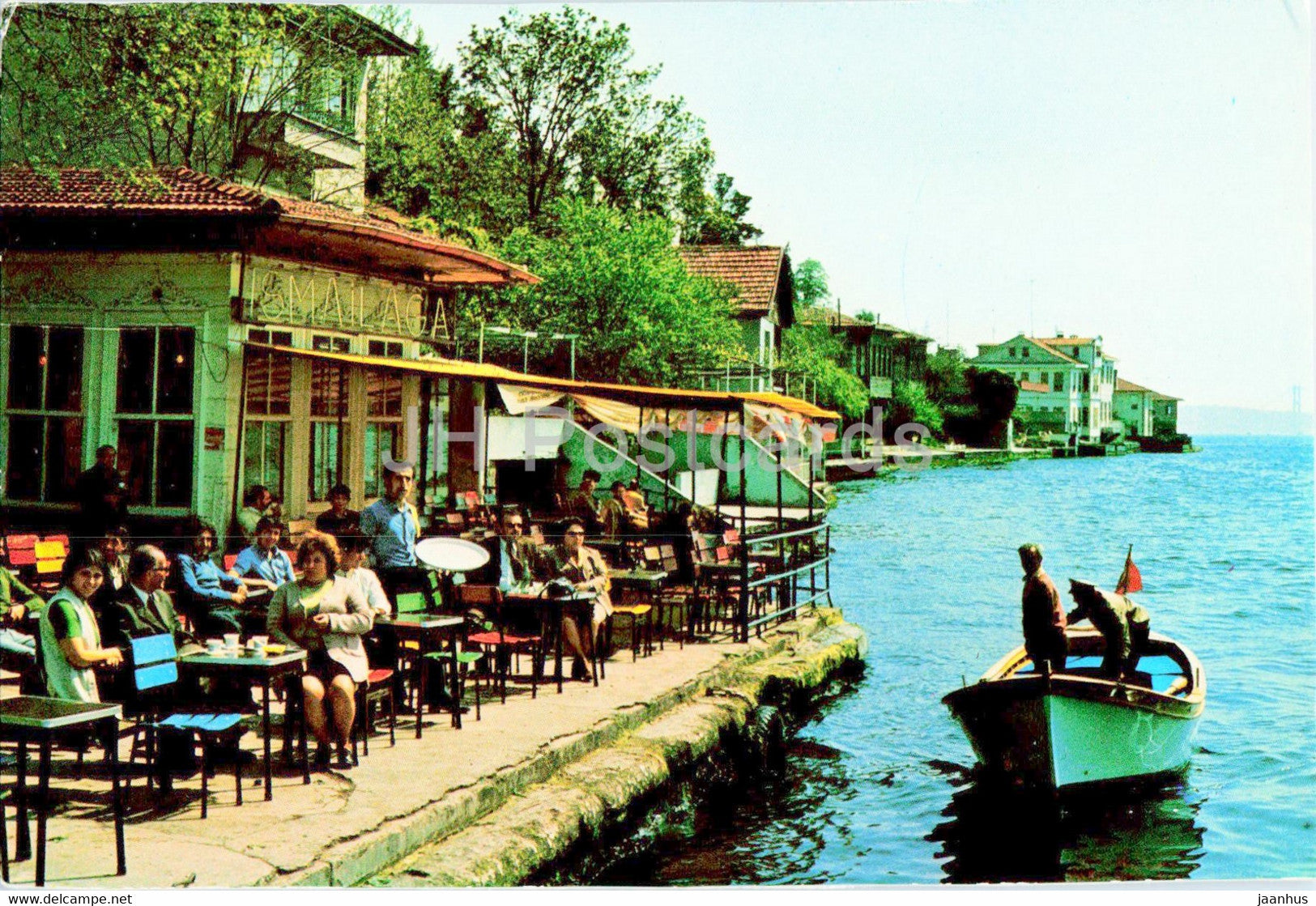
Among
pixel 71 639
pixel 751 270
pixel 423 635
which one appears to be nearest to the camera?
pixel 71 639

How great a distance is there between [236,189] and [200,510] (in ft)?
9.54

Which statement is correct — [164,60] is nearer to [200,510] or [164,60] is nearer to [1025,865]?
[200,510]

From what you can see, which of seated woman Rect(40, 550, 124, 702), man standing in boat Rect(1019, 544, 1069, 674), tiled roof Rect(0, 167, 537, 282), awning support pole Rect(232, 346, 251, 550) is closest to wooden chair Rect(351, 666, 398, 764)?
seated woman Rect(40, 550, 124, 702)

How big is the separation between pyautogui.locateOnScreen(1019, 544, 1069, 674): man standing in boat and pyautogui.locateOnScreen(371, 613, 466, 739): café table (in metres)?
4.14

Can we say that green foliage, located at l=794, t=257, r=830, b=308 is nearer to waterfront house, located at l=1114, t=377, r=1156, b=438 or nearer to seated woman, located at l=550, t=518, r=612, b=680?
seated woman, located at l=550, t=518, r=612, b=680

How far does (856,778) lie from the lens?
10.5m

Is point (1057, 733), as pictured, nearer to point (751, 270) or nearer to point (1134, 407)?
point (751, 270)

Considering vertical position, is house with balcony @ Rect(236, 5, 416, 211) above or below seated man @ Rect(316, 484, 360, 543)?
above

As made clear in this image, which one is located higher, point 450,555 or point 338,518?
point 338,518

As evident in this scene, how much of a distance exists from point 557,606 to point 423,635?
1.74 meters

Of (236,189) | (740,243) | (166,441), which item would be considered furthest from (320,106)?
(740,243)

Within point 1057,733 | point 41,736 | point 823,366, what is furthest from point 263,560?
point 823,366

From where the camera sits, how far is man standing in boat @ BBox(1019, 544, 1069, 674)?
9.05 metres

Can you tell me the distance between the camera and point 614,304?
2183 centimetres
